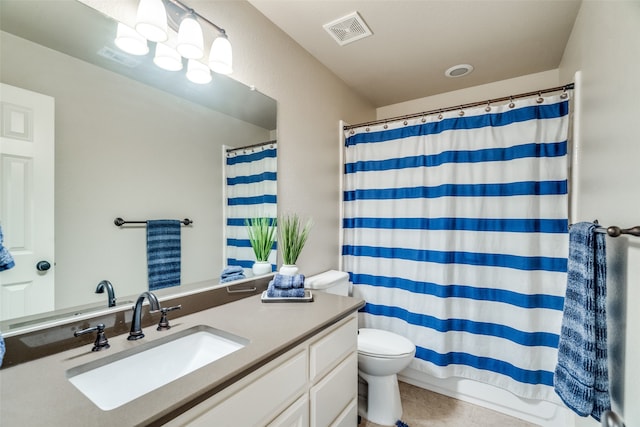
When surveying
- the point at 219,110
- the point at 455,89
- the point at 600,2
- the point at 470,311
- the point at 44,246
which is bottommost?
the point at 470,311

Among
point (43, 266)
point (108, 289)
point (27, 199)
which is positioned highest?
point (27, 199)

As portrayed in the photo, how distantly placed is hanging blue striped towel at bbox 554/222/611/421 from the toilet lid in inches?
31.5

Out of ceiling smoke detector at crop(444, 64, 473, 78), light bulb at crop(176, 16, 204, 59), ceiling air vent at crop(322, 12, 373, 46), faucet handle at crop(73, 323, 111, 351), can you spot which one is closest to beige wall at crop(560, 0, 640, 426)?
ceiling smoke detector at crop(444, 64, 473, 78)

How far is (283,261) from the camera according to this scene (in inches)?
69.7

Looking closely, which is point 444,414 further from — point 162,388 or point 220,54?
point 220,54

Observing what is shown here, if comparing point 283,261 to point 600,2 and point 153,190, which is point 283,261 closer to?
point 153,190

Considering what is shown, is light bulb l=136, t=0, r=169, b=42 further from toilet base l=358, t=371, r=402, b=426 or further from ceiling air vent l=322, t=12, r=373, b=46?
toilet base l=358, t=371, r=402, b=426

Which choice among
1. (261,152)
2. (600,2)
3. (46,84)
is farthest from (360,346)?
(600,2)

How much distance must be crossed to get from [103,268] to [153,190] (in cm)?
35

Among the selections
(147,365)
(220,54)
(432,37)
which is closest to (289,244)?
(147,365)

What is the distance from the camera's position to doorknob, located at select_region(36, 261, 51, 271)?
89 cm

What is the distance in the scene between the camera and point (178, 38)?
1150 millimetres

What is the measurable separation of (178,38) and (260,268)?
3.85 feet

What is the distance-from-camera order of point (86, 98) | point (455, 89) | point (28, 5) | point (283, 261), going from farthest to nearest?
point (455, 89) → point (283, 261) → point (86, 98) → point (28, 5)
